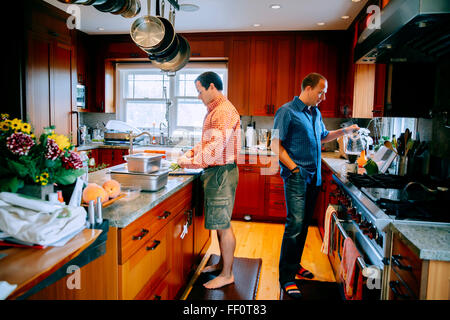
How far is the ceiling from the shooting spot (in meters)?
3.45

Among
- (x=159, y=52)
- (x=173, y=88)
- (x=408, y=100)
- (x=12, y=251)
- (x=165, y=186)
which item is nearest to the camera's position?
(x=12, y=251)

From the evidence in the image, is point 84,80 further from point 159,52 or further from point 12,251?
point 12,251

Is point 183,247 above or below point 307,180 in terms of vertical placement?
below

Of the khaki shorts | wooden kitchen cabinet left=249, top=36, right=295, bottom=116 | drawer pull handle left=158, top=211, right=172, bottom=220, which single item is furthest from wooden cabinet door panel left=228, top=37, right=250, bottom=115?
drawer pull handle left=158, top=211, right=172, bottom=220

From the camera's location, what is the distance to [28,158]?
1225mm

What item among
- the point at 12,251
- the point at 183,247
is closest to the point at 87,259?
the point at 12,251

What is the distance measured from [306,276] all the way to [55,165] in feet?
7.13

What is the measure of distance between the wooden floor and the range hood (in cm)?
177

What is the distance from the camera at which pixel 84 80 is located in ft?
16.0

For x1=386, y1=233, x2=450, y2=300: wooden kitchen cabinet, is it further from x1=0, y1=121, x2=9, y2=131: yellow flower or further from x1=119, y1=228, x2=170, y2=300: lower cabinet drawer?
x1=0, y1=121, x2=9, y2=131: yellow flower

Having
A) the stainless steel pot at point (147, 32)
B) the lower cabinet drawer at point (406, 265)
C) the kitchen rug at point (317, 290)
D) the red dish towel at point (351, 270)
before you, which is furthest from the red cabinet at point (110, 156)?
the lower cabinet drawer at point (406, 265)

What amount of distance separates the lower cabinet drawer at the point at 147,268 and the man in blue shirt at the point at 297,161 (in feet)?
3.10

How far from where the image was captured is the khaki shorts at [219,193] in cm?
229

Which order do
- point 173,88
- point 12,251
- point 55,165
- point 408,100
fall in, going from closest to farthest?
point 12,251 < point 55,165 < point 408,100 < point 173,88
